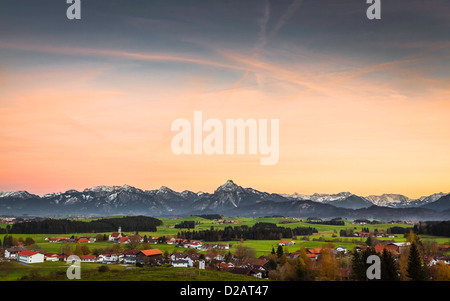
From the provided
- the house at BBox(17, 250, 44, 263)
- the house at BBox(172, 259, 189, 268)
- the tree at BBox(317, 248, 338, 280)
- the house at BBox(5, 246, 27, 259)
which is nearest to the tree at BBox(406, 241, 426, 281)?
the tree at BBox(317, 248, 338, 280)

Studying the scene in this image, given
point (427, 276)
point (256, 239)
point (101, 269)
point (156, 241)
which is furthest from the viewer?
point (256, 239)

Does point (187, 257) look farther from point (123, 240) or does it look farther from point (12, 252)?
point (123, 240)

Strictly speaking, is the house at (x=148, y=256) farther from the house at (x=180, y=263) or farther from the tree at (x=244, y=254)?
the tree at (x=244, y=254)

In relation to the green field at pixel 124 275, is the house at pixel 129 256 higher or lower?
lower

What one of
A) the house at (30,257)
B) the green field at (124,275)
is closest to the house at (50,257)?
the house at (30,257)

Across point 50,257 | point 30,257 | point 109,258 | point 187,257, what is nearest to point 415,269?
point 187,257

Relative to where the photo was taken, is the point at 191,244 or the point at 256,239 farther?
the point at 256,239

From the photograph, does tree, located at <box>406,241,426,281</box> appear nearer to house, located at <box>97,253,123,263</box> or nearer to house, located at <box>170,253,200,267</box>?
house, located at <box>170,253,200,267</box>

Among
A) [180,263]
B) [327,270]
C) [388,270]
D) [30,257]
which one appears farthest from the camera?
[30,257]

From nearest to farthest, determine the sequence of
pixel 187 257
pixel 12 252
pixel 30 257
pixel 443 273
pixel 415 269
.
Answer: pixel 415 269 < pixel 443 273 < pixel 30 257 < pixel 187 257 < pixel 12 252
